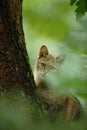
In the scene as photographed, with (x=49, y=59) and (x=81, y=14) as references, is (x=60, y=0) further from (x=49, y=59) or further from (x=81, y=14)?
(x=49, y=59)

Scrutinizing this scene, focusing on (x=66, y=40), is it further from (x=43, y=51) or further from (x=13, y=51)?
(x=43, y=51)

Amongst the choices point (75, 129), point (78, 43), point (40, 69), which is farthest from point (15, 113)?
point (40, 69)

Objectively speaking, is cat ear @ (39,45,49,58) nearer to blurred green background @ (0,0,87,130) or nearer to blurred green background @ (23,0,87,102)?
blurred green background @ (23,0,87,102)

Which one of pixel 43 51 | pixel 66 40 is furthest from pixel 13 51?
pixel 43 51

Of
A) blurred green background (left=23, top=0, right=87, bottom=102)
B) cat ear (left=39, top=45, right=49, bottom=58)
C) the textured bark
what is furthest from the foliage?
cat ear (left=39, top=45, right=49, bottom=58)

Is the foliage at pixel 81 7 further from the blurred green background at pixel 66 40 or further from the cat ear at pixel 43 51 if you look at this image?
the cat ear at pixel 43 51

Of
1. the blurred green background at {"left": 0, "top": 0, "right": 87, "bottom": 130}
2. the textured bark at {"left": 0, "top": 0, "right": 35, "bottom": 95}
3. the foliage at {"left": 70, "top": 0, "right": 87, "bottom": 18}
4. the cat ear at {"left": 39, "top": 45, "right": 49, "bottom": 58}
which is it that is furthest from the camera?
the cat ear at {"left": 39, "top": 45, "right": 49, "bottom": 58}

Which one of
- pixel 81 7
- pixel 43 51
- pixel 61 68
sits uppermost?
pixel 43 51
